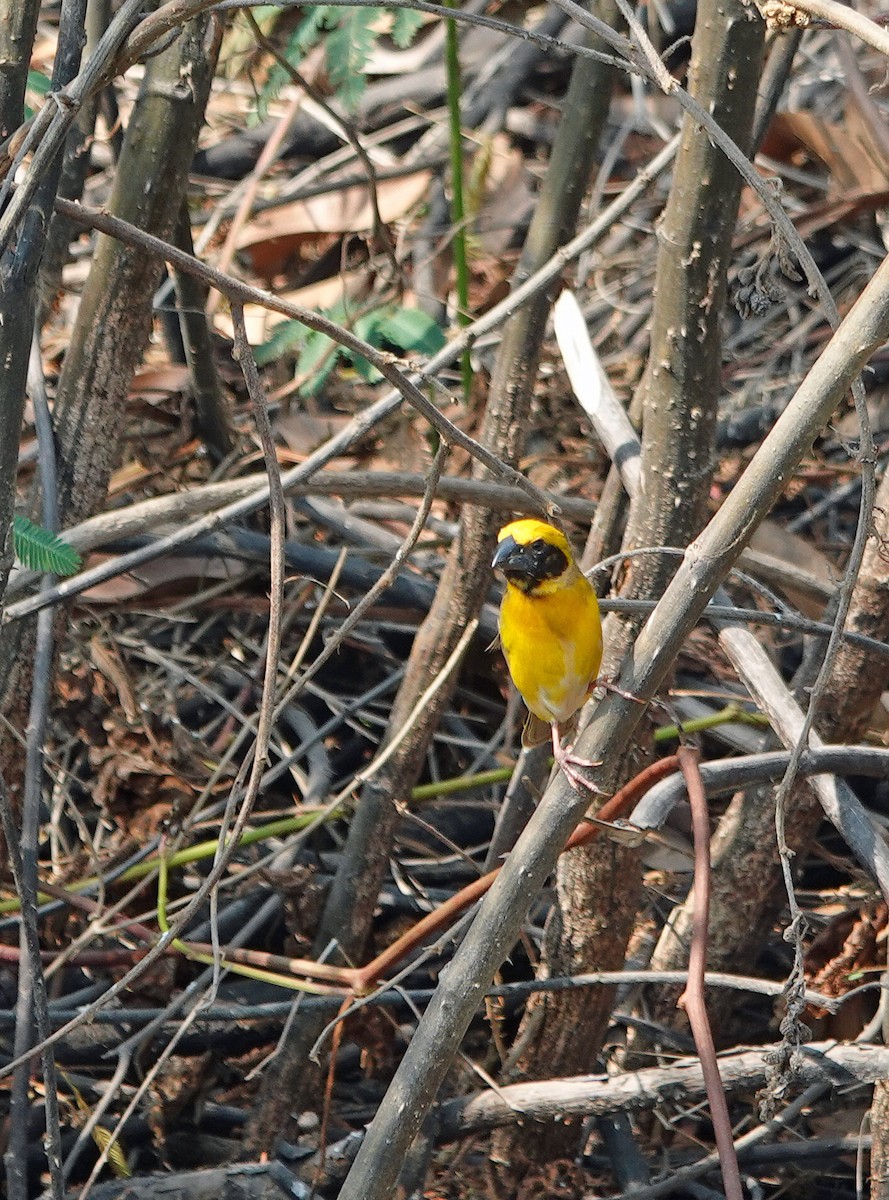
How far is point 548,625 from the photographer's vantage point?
10.3 ft

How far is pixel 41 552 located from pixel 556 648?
3.91ft

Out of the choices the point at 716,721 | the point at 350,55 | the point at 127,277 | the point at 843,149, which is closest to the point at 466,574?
the point at 716,721

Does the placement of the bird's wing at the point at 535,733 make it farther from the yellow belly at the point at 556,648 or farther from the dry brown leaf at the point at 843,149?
the dry brown leaf at the point at 843,149

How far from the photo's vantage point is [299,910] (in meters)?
3.45

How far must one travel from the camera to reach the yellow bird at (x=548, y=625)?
3086 mm

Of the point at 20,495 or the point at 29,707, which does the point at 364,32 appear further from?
the point at 29,707

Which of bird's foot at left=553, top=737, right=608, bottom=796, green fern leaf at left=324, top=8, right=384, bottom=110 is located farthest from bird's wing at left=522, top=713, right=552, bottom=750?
green fern leaf at left=324, top=8, right=384, bottom=110

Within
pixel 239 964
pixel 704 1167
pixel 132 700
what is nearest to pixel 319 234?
pixel 132 700

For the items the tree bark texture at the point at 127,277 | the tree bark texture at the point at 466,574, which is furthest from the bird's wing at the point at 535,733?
the tree bark texture at the point at 127,277

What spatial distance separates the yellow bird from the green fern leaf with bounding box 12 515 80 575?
1.00 metres

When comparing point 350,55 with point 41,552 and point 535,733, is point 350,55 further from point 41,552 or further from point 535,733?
point 535,733

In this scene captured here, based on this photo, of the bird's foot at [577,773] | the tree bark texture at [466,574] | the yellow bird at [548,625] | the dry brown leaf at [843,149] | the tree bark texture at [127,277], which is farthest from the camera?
the dry brown leaf at [843,149]

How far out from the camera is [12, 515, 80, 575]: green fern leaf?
8.18 ft

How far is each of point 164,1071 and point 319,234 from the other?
297cm
